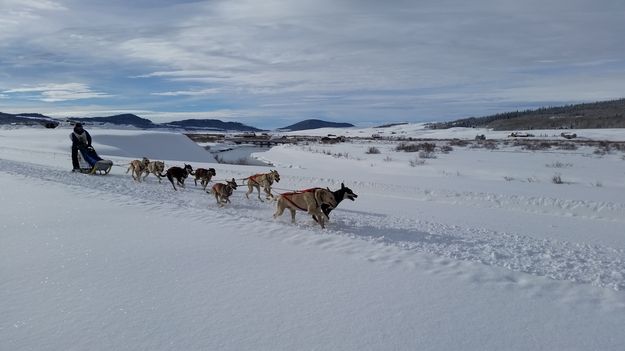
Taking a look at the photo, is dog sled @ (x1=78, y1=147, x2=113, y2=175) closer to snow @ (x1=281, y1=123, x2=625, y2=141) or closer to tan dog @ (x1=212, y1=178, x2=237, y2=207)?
tan dog @ (x1=212, y1=178, x2=237, y2=207)

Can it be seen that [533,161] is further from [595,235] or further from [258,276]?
[258,276]

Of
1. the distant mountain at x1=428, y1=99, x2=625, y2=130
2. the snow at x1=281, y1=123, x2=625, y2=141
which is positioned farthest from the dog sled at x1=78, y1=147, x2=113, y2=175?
the distant mountain at x1=428, y1=99, x2=625, y2=130

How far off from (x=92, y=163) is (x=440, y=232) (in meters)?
13.5

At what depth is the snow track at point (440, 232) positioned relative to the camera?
664cm

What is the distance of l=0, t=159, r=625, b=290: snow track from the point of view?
262 inches

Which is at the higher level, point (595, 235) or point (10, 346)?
point (10, 346)

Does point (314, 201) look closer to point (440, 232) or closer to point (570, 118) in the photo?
point (440, 232)

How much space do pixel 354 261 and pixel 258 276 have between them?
1346 millimetres

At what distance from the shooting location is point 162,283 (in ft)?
17.3

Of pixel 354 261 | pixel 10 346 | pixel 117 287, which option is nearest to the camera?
pixel 10 346

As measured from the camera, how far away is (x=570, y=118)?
122 metres

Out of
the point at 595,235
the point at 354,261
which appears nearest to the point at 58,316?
the point at 354,261

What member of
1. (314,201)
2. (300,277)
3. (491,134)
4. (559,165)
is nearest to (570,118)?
(491,134)

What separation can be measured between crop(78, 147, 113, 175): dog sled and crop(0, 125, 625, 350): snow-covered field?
5.33 m
